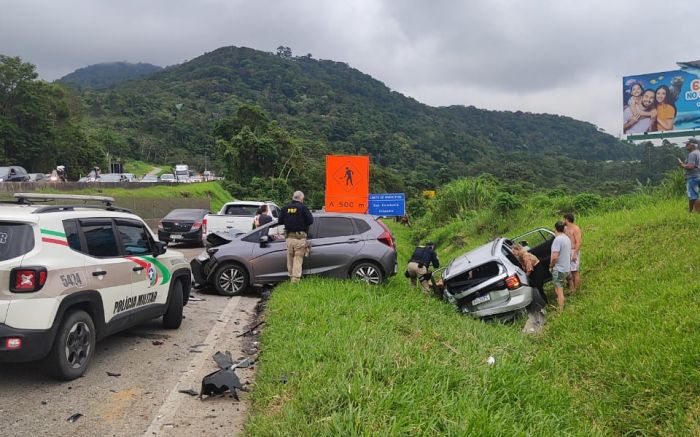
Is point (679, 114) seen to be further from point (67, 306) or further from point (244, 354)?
point (67, 306)

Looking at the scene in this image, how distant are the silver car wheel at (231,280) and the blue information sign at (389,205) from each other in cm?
2264

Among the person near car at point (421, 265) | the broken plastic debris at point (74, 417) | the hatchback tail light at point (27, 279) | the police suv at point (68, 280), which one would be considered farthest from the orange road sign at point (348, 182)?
the broken plastic debris at point (74, 417)

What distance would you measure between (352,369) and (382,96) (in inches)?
6465

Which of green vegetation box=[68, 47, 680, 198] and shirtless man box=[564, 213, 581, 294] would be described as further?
green vegetation box=[68, 47, 680, 198]

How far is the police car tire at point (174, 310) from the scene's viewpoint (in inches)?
286

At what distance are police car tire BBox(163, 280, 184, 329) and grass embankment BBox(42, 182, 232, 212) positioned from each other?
19.6 metres

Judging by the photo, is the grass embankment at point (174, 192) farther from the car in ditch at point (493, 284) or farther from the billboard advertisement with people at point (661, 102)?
the billboard advertisement with people at point (661, 102)

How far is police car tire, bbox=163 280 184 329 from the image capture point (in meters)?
7.27

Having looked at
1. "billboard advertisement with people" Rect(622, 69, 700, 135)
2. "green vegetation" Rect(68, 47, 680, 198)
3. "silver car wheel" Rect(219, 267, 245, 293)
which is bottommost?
"silver car wheel" Rect(219, 267, 245, 293)

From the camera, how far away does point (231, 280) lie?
10.4 m

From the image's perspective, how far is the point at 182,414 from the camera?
455 cm

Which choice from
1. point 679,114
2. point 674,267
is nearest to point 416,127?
point 679,114

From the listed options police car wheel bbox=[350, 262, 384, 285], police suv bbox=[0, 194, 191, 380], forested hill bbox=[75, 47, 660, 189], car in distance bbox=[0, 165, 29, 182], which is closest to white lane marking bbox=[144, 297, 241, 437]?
police suv bbox=[0, 194, 191, 380]

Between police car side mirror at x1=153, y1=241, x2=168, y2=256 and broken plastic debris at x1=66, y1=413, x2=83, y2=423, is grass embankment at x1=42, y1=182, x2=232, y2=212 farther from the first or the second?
broken plastic debris at x1=66, y1=413, x2=83, y2=423
